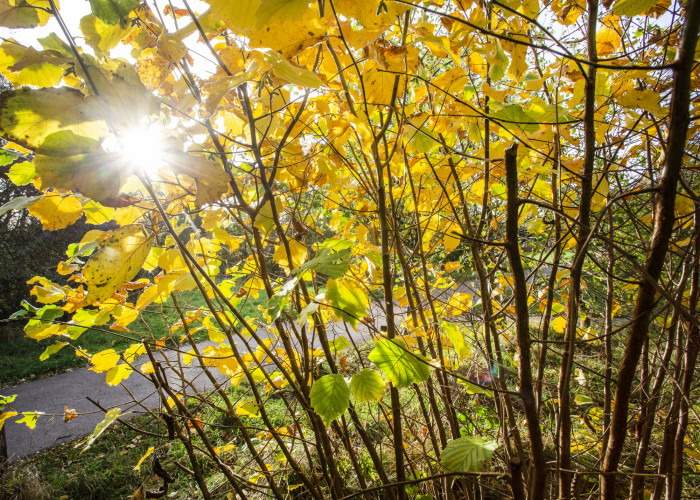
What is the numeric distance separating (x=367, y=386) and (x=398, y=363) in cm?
16

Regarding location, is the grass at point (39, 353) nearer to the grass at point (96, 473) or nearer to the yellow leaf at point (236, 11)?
the grass at point (96, 473)

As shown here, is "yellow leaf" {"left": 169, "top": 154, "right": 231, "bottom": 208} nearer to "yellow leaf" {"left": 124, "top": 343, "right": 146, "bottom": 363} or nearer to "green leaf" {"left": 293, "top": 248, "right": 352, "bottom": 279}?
"green leaf" {"left": 293, "top": 248, "right": 352, "bottom": 279}

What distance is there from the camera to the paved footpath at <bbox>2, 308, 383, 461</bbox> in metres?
3.98

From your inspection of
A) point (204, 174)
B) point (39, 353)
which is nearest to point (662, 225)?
point (204, 174)

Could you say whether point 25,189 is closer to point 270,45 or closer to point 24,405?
point 24,405

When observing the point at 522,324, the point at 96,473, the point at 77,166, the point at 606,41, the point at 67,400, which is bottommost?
the point at 96,473

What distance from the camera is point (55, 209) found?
769mm

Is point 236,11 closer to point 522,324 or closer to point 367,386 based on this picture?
point 522,324

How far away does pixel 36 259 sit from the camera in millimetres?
8969

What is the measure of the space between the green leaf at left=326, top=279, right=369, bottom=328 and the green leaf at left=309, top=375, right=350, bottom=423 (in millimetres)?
160

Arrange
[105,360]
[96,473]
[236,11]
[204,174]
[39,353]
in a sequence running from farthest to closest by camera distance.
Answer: [39,353] → [96,473] → [105,360] → [204,174] → [236,11]

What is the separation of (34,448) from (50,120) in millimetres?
5121

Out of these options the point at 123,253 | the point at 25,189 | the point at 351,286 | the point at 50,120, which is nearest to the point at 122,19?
the point at 50,120

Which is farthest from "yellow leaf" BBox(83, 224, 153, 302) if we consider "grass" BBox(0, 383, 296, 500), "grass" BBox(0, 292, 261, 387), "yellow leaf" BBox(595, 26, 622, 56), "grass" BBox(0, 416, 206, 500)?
"grass" BBox(0, 292, 261, 387)
